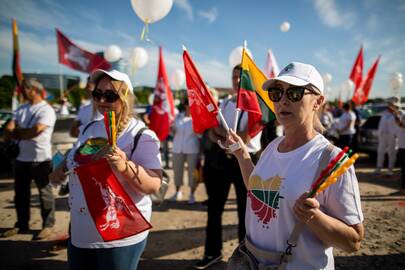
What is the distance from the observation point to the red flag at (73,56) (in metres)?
10.9

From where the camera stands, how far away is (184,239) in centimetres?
394

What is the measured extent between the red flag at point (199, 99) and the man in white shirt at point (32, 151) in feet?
8.48

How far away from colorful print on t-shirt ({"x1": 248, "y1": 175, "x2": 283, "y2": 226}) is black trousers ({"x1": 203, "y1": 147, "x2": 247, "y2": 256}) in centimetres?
147

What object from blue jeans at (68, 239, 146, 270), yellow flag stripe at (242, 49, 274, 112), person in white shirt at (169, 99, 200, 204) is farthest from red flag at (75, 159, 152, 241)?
person in white shirt at (169, 99, 200, 204)

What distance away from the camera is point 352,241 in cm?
118

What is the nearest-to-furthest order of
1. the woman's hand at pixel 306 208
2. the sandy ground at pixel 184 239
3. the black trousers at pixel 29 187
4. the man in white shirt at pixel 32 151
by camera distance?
1. the woman's hand at pixel 306 208
2. the sandy ground at pixel 184 239
3. the man in white shirt at pixel 32 151
4. the black trousers at pixel 29 187

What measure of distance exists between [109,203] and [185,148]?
13.0 ft

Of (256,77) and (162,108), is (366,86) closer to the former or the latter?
(162,108)

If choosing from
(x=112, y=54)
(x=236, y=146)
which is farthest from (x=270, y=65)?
(x=112, y=54)

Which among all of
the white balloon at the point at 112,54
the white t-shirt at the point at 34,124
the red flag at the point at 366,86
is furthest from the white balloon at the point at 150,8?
the red flag at the point at 366,86

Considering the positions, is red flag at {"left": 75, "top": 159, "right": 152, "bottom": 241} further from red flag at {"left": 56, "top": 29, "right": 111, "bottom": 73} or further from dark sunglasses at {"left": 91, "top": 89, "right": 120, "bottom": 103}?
red flag at {"left": 56, "top": 29, "right": 111, "bottom": 73}

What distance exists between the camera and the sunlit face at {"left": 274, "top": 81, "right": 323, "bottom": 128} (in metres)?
1.40

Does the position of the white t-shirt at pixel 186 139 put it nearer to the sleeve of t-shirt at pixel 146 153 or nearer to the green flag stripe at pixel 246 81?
the green flag stripe at pixel 246 81

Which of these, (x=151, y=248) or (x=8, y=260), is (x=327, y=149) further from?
(x=8, y=260)
